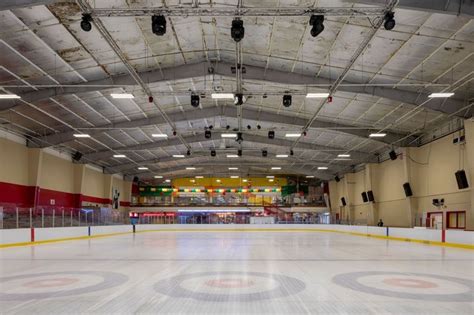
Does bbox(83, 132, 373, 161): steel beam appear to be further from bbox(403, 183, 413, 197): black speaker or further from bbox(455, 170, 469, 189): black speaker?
bbox(455, 170, 469, 189): black speaker

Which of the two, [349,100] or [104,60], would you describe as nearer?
[104,60]

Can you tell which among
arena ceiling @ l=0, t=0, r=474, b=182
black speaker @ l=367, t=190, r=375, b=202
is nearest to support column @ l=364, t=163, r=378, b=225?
black speaker @ l=367, t=190, r=375, b=202

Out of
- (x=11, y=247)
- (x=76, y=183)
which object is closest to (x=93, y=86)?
(x=11, y=247)

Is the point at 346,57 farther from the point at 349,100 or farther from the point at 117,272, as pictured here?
the point at 117,272

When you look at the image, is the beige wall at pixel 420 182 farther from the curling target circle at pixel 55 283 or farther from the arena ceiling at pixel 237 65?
the curling target circle at pixel 55 283

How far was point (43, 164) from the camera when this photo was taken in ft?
96.5

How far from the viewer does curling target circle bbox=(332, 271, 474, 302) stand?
20.1 ft

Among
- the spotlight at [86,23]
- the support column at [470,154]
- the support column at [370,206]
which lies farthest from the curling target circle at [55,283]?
the support column at [370,206]

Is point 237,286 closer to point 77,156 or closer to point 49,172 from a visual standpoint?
point 49,172

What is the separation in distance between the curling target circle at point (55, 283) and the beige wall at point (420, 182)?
17.2m

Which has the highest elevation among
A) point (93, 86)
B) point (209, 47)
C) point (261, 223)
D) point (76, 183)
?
point (209, 47)

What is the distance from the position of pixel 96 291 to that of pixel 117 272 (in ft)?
7.56

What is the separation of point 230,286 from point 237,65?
12226mm

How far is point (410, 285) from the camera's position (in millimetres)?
7012
